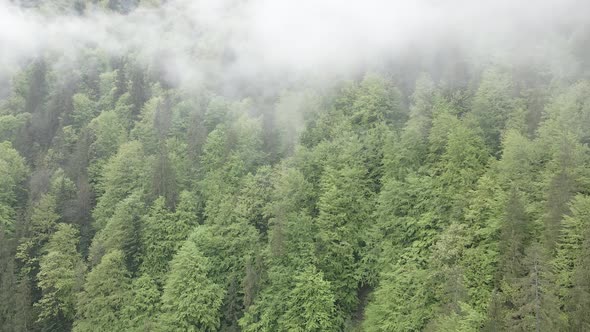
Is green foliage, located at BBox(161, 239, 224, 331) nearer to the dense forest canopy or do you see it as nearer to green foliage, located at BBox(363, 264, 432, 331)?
the dense forest canopy

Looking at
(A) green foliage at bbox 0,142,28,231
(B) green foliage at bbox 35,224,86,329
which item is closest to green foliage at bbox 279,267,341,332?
(B) green foliage at bbox 35,224,86,329

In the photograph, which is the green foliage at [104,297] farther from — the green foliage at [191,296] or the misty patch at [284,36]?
the misty patch at [284,36]

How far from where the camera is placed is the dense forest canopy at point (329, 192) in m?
37.7

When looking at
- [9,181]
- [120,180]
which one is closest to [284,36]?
[120,180]

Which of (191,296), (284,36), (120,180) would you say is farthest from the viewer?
(284,36)

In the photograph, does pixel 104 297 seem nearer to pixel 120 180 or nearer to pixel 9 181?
pixel 120 180

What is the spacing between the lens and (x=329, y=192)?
165ft

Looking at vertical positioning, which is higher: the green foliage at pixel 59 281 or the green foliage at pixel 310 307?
the green foliage at pixel 59 281

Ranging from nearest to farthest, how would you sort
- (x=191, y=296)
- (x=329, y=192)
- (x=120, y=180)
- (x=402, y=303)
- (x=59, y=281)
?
(x=402, y=303), (x=191, y=296), (x=329, y=192), (x=59, y=281), (x=120, y=180)

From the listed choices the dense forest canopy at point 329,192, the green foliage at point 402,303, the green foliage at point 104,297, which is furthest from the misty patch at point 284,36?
the green foliage at point 104,297

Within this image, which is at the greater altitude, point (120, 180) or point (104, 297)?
point (120, 180)

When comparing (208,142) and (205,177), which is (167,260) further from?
(208,142)

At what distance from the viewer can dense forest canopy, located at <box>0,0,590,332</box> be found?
1484 inches

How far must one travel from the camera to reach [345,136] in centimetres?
6288
